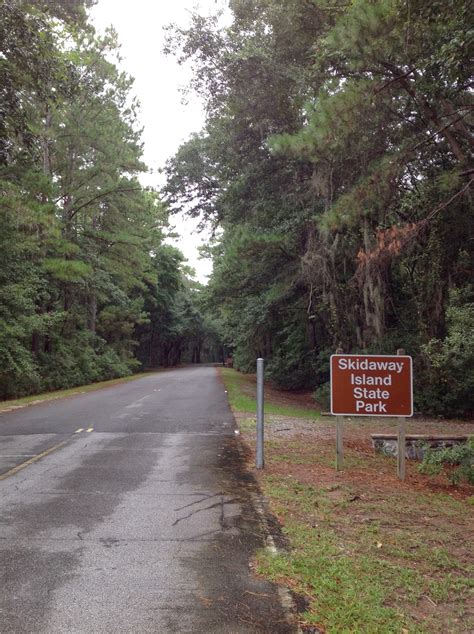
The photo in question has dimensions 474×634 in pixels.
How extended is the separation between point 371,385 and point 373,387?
40 millimetres

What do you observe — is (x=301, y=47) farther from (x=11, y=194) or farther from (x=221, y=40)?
(x=11, y=194)

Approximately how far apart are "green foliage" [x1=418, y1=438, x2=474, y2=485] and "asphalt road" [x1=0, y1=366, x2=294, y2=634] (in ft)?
10.1

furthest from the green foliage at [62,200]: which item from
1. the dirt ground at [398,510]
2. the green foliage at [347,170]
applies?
the dirt ground at [398,510]

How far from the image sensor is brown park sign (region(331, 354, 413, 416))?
24.9 feet

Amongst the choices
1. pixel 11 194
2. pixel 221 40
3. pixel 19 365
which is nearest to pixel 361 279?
pixel 221 40

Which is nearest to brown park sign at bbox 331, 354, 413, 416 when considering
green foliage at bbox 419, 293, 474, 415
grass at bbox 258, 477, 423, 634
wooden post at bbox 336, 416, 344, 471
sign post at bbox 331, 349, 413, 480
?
sign post at bbox 331, 349, 413, 480

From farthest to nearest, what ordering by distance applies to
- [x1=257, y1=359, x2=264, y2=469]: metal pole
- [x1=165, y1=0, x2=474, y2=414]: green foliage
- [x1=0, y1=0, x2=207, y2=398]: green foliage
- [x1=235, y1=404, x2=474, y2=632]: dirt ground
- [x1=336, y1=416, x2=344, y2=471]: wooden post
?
[x1=0, y1=0, x2=207, y2=398]: green foliage < [x1=165, y1=0, x2=474, y2=414]: green foliage < [x1=336, y1=416, x2=344, y2=471]: wooden post < [x1=257, y1=359, x2=264, y2=469]: metal pole < [x1=235, y1=404, x2=474, y2=632]: dirt ground

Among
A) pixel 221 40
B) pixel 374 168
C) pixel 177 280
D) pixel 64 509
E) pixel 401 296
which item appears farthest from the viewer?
pixel 177 280

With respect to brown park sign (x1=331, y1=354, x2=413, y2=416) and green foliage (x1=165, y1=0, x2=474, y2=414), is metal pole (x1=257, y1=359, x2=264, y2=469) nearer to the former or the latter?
brown park sign (x1=331, y1=354, x2=413, y2=416)

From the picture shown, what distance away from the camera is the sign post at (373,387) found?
7.58 m

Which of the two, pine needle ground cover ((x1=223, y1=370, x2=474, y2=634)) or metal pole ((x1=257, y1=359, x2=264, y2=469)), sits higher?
metal pole ((x1=257, y1=359, x2=264, y2=469))

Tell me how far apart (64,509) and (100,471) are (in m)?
1.79

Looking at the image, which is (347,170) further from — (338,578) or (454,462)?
(338,578)

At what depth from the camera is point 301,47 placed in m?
13.8
